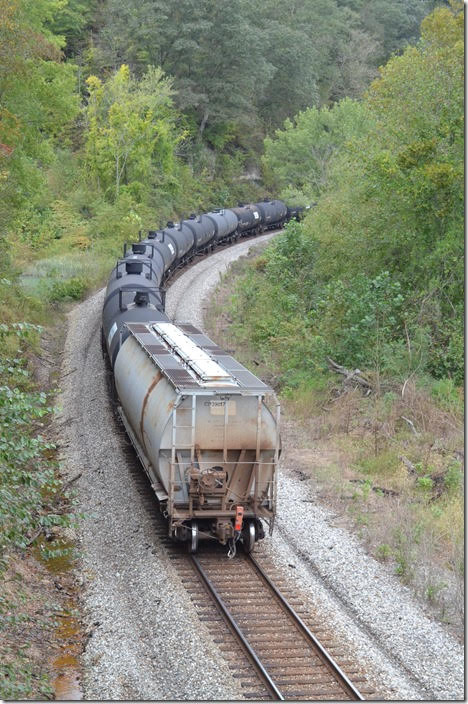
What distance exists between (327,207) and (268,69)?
40.0 meters

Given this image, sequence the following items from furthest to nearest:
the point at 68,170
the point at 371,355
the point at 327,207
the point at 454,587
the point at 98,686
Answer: the point at 68,170 → the point at 327,207 → the point at 371,355 → the point at 454,587 → the point at 98,686

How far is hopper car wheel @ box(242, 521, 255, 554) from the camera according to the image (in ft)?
52.4

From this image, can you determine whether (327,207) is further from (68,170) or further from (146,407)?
(68,170)

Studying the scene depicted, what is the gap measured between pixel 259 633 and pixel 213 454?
11.4 ft

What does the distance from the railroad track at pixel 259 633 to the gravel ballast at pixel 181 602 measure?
0.93 feet

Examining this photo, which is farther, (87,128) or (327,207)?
(87,128)

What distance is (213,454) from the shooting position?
15648 mm

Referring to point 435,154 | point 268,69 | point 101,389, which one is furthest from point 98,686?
point 268,69

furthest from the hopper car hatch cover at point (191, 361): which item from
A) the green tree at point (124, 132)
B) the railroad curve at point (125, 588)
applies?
the green tree at point (124, 132)

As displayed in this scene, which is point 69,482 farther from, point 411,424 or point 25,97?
point 25,97

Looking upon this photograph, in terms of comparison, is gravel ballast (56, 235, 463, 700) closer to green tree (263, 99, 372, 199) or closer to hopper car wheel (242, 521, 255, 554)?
hopper car wheel (242, 521, 255, 554)

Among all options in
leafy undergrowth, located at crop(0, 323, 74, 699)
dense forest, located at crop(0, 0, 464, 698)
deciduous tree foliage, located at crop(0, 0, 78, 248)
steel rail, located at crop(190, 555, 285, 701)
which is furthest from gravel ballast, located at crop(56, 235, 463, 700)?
deciduous tree foliage, located at crop(0, 0, 78, 248)

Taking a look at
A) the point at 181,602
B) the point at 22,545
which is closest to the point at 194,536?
the point at 181,602

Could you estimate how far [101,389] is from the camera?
26.8 m
